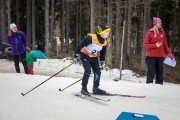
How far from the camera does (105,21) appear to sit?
28.1 metres

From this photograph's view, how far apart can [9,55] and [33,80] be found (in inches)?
461

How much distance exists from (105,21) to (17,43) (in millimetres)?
16890

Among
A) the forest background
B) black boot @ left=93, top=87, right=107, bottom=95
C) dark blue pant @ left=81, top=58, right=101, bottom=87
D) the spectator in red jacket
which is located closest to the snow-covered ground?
black boot @ left=93, top=87, right=107, bottom=95

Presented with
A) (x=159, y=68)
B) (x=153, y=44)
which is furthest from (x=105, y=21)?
(x=153, y=44)

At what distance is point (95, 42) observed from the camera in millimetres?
7508

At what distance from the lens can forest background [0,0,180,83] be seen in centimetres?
2117

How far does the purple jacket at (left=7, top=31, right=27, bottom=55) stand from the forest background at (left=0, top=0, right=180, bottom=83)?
7633 mm

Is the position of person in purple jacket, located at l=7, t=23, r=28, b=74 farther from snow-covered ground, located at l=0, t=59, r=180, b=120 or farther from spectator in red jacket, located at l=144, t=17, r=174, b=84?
spectator in red jacket, located at l=144, t=17, r=174, b=84

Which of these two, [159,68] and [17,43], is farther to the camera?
[17,43]

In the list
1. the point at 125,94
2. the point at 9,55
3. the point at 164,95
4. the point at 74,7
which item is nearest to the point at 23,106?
the point at 125,94

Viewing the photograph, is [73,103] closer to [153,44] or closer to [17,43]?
[153,44]

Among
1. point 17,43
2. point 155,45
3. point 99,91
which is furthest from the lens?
point 17,43

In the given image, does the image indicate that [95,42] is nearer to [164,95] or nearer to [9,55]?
[164,95]

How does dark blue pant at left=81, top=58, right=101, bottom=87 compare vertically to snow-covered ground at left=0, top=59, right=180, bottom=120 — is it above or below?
above
